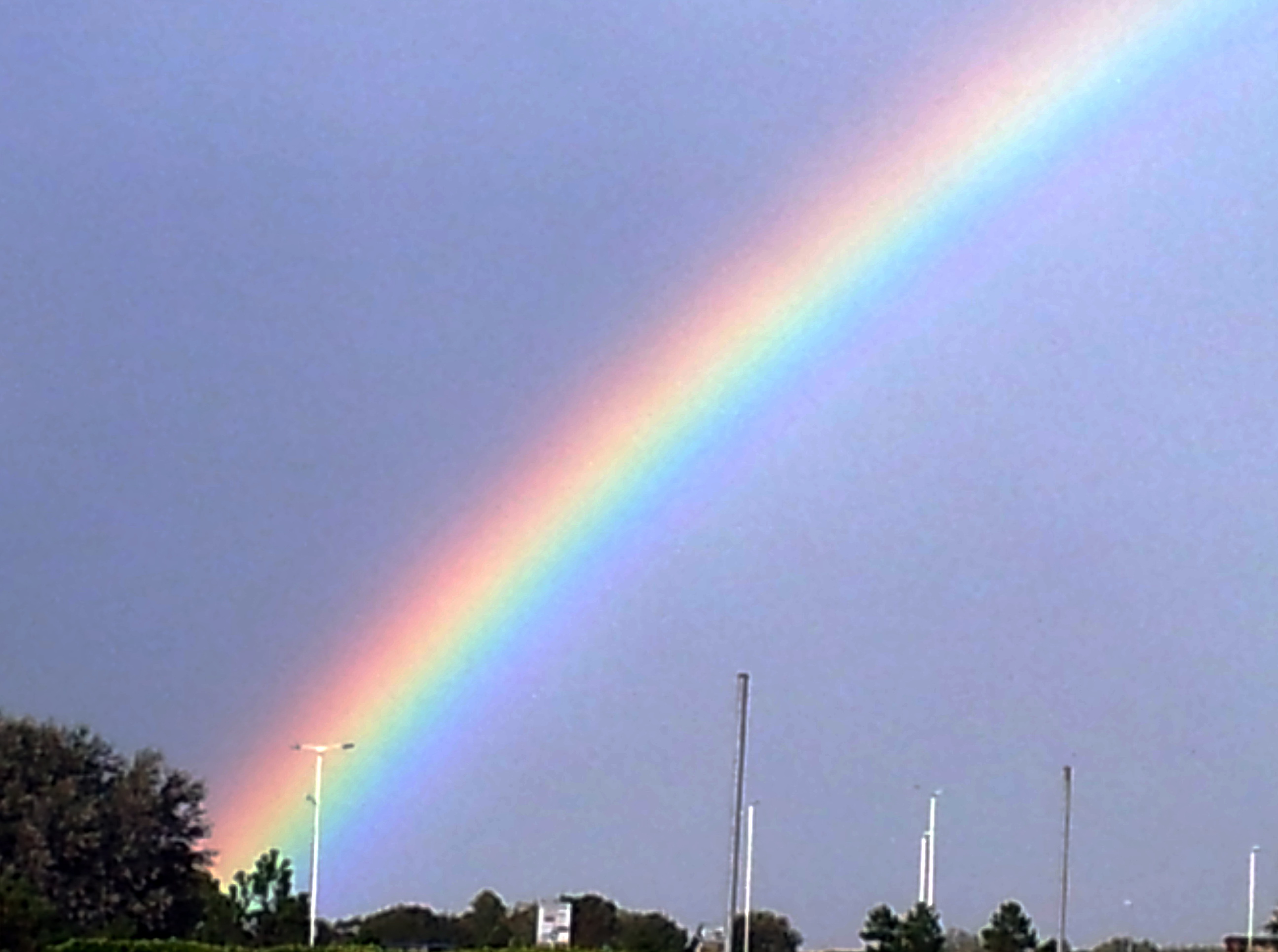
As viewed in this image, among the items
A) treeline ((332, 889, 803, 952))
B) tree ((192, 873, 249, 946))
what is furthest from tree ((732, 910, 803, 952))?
tree ((192, 873, 249, 946))

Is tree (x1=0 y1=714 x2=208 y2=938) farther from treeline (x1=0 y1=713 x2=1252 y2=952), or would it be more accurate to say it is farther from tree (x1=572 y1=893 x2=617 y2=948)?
tree (x1=572 y1=893 x2=617 y2=948)

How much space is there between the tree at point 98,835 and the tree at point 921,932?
97.4 ft

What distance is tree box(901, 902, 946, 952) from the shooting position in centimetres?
8475

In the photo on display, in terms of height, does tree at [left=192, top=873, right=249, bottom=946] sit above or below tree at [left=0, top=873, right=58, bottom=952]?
below

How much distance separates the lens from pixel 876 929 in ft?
292

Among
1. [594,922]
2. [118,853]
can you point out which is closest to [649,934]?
[594,922]

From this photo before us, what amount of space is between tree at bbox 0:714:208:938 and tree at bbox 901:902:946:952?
29679 mm

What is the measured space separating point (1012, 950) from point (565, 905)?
2410 cm

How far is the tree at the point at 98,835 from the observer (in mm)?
72375

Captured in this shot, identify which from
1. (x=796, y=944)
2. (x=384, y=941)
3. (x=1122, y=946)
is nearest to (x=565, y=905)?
(x=384, y=941)

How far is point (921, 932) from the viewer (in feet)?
280

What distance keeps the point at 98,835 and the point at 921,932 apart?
34.5 metres

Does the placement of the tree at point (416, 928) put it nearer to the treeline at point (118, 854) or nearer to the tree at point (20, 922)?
the treeline at point (118, 854)

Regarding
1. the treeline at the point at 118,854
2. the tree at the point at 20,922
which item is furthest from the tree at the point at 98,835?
the tree at the point at 20,922
